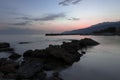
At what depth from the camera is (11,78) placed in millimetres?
15242

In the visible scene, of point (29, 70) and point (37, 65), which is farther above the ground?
point (37, 65)

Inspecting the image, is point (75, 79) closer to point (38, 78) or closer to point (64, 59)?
point (38, 78)

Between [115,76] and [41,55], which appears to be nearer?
[115,76]

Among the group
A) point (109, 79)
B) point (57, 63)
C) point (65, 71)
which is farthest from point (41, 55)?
point (109, 79)

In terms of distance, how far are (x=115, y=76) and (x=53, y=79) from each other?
6.84m

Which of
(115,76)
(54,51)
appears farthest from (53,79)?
(54,51)

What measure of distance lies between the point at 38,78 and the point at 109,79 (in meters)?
6.85

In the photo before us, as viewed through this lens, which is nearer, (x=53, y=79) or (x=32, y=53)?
(x=53, y=79)

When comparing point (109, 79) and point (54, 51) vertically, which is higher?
point (54, 51)

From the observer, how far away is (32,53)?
29719 mm

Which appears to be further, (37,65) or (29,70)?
(37,65)

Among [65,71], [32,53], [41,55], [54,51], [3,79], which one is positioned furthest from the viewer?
[32,53]

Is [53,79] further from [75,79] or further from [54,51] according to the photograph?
[54,51]

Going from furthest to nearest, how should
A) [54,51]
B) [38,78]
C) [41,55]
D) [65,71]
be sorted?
[41,55] < [54,51] < [65,71] < [38,78]
